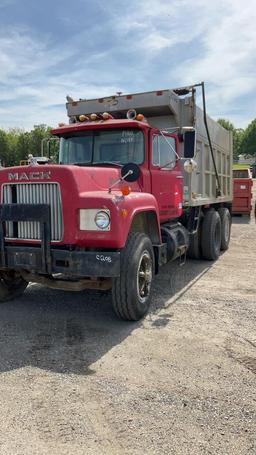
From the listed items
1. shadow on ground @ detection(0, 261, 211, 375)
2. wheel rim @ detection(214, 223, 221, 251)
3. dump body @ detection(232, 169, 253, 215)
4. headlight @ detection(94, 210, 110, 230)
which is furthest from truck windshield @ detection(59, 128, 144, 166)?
dump body @ detection(232, 169, 253, 215)

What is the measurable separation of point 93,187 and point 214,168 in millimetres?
5322

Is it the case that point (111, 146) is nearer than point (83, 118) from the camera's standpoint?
Yes

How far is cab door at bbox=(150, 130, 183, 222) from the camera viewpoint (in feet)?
20.3

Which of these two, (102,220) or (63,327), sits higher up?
(102,220)

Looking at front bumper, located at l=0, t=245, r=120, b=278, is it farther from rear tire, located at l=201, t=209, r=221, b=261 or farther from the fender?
rear tire, located at l=201, t=209, r=221, b=261

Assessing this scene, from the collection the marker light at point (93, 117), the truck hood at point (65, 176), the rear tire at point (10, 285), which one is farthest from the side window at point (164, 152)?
the rear tire at point (10, 285)

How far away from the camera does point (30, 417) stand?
313cm

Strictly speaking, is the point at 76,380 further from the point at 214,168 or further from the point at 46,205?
the point at 214,168

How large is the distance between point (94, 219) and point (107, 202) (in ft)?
0.76

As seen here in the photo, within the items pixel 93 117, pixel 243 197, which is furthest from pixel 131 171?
pixel 243 197

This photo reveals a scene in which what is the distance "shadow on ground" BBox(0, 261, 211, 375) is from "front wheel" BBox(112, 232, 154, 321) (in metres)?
0.19

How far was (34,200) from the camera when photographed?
15.8 ft

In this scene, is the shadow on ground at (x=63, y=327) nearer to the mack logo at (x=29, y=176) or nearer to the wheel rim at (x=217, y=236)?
the mack logo at (x=29, y=176)

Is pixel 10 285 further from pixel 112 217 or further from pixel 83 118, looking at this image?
pixel 83 118
